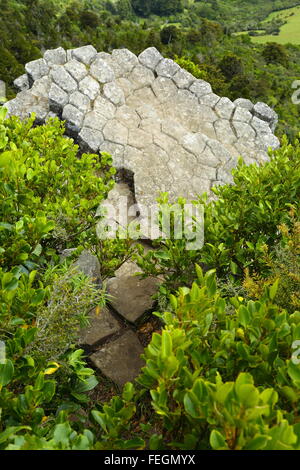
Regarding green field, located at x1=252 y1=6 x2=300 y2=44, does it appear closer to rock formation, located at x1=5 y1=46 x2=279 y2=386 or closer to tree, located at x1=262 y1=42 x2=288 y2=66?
tree, located at x1=262 y1=42 x2=288 y2=66

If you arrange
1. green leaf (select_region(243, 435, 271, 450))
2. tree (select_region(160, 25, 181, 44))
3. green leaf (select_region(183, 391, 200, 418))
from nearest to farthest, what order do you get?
green leaf (select_region(243, 435, 271, 450)), green leaf (select_region(183, 391, 200, 418)), tree (select_region(160, 25, 181, 44))

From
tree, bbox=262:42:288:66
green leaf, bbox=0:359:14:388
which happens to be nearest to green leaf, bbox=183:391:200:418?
green leaf, bbox=0:359:14:388

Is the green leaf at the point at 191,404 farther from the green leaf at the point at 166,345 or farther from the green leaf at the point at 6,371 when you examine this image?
the green leaf at the point at 6,371

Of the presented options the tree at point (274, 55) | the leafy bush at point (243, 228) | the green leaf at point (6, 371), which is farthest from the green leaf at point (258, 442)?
the tree at point (274, 55)

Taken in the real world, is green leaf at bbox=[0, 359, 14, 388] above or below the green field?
A: above

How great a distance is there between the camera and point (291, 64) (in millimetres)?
29438

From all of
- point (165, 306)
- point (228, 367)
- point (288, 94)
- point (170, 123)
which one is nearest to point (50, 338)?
point (228, 367)

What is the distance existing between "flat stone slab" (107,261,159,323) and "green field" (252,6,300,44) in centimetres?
4127

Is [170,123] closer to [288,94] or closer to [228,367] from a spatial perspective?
[228,367]

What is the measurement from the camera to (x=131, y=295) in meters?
4.03

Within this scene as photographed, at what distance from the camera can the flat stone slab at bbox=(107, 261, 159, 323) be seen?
3.86 meters

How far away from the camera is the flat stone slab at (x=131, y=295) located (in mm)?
3864

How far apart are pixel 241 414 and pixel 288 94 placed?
24276 mm

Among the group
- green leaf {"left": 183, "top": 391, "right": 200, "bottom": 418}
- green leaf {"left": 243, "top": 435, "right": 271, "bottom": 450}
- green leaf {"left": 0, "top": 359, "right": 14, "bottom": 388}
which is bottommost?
green leaf {"left": 0, "top": 359, "right": 14, "bottom": 388}
